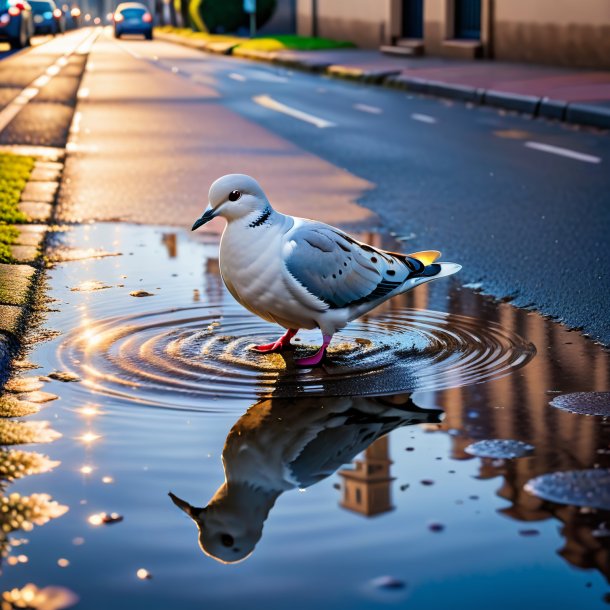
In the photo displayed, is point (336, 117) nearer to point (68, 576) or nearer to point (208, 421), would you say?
point (208, 421)

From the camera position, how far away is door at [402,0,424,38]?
95.6 feet

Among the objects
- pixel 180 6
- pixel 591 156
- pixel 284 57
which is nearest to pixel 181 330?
pixel 591 156

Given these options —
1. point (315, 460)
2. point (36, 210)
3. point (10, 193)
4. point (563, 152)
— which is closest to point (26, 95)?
point (563, 152)

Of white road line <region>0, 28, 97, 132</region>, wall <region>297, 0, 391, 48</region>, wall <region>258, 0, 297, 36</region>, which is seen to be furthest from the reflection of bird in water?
wall <region>258, 0, 297, 36</region>

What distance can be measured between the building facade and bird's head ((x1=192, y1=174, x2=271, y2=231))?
53.3 ft

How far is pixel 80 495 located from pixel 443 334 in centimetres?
218

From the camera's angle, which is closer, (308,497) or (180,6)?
(308,497)

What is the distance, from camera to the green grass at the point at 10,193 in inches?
281

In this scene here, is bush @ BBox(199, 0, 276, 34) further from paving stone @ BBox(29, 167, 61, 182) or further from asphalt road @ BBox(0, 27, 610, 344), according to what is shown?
paving stone @ BBox(29, 167, 61, 182)

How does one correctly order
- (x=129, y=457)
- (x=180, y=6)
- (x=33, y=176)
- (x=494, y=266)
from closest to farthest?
(x=129, y=457) → (x=494, y=266) → (x=33, y=176) → (x=180, y=6)

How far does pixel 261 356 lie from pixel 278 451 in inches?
45.7

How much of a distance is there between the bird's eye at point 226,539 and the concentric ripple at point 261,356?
1149mm

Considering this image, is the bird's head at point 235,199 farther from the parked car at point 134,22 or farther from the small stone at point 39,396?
the parked car at point 134,22

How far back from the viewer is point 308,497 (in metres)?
3.37
